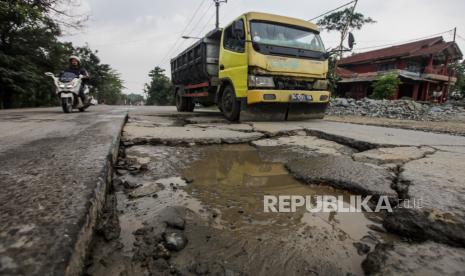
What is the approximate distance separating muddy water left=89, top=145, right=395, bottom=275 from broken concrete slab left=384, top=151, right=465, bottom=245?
11 centimetres

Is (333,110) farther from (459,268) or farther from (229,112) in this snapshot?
(459,268)

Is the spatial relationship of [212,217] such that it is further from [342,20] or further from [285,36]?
[342,20]

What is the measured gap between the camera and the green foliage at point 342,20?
75.6ft

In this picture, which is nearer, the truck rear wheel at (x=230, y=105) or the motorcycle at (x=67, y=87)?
the truck rear wheel at (x=230, y=105)

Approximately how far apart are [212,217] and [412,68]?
26.5 metres

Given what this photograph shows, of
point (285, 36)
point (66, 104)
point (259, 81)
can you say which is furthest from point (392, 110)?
point (66, 104)

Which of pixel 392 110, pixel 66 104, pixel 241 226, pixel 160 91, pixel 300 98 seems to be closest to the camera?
pixel 241 226

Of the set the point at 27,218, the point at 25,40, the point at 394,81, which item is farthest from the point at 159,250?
the point at 394,81

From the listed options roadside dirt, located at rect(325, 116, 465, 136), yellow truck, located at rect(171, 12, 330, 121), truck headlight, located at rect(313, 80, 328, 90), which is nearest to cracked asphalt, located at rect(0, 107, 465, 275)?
yellow truck, located at rect(171, 12, 330, 121)

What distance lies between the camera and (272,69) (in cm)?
458

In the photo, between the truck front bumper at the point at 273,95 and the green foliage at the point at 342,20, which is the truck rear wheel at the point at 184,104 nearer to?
the truck front bumper at the point at 273,95

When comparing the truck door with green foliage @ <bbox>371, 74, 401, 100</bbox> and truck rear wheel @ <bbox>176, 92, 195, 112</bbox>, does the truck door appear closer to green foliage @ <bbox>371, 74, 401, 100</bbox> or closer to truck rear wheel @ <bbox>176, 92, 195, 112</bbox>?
truck rear wheel @ <bbox>176, 92, 195, 112</bbox>

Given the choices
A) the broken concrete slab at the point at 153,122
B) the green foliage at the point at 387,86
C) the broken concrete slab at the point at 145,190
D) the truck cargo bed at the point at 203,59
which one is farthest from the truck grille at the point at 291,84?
the green foliage at the point at 387,86

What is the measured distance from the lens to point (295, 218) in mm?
1235
